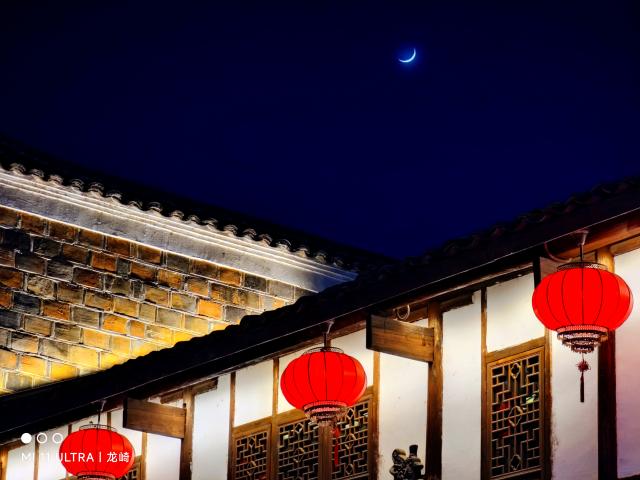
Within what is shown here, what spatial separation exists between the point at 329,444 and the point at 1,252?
7.89m

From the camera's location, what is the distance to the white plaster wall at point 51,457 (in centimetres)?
1872

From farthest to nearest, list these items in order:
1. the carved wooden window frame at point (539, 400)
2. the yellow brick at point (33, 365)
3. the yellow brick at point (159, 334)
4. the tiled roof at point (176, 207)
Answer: the yellow brick at point (159, 334)
the tiled roof at point (176, 207)
the yellow brick at point (33, 365)
the carved wooden window frame at point (539, 400)

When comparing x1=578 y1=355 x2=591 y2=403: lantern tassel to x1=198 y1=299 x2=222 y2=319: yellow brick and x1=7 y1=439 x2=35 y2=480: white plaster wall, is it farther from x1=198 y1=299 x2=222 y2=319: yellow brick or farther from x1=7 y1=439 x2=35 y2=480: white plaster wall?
x1=198 y1=299 x2=222 y2=319: yellow brick

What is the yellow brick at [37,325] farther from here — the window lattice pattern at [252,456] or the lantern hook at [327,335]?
the lantern hook at [327,335]

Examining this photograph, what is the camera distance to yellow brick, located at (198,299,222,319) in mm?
22938

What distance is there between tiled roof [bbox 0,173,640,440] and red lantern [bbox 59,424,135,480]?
0.40 meters

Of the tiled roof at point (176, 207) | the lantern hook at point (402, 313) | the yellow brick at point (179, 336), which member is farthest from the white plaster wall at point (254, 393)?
the tiled roof at point (176, 207)

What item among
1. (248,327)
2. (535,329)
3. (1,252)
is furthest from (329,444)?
(1,252)

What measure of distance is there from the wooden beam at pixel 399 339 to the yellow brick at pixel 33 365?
334 inches

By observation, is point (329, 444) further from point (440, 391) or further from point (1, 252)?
Answer: point (1, 252)

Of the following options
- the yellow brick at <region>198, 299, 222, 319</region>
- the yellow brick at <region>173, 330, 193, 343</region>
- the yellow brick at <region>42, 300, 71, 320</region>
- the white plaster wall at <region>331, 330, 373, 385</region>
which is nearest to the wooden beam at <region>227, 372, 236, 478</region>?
the white plaster wall at <region>331, 330, 373, 385</region>

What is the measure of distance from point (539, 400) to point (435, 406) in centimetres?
129

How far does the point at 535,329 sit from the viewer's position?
1327 cm

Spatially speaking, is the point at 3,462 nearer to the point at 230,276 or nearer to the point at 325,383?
the point at 230,276
